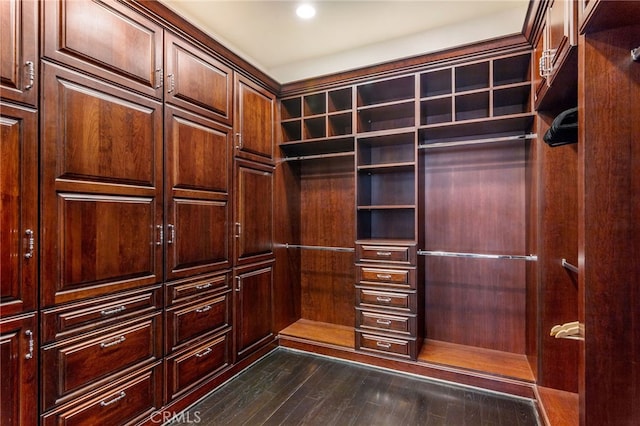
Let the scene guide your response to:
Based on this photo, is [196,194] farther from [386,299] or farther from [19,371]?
[386,299]

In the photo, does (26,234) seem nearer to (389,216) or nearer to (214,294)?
(214,294)

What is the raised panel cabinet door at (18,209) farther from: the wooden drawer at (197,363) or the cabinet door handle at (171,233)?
the wooden drawer at (197,363)

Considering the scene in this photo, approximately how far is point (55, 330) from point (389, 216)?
8.16 ft

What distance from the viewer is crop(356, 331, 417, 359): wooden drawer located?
2525 mm

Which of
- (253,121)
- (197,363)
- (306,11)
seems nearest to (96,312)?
(197,363)

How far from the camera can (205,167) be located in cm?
224

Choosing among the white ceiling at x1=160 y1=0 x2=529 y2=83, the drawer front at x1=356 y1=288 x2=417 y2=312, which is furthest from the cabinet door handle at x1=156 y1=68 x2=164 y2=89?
the drawer front at x1=356 y1=288 x2=417 y2=312

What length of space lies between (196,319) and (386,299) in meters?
1.45

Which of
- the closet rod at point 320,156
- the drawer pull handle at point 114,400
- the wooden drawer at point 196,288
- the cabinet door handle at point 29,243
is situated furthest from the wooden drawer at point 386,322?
the cabinet door handle at point 29,243

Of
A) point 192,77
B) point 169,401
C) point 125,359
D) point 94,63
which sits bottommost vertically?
point 169,401

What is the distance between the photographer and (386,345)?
2.60 meters

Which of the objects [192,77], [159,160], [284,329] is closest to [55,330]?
[159,160]

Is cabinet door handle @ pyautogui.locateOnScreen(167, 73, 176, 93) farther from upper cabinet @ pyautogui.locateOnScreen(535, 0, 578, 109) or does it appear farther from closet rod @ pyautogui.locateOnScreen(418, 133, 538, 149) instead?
upper cabinet @ pyautogui.locateOnScreen(535, 0, 578, 109)

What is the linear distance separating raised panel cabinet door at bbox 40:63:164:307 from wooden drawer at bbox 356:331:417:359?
1.69m
